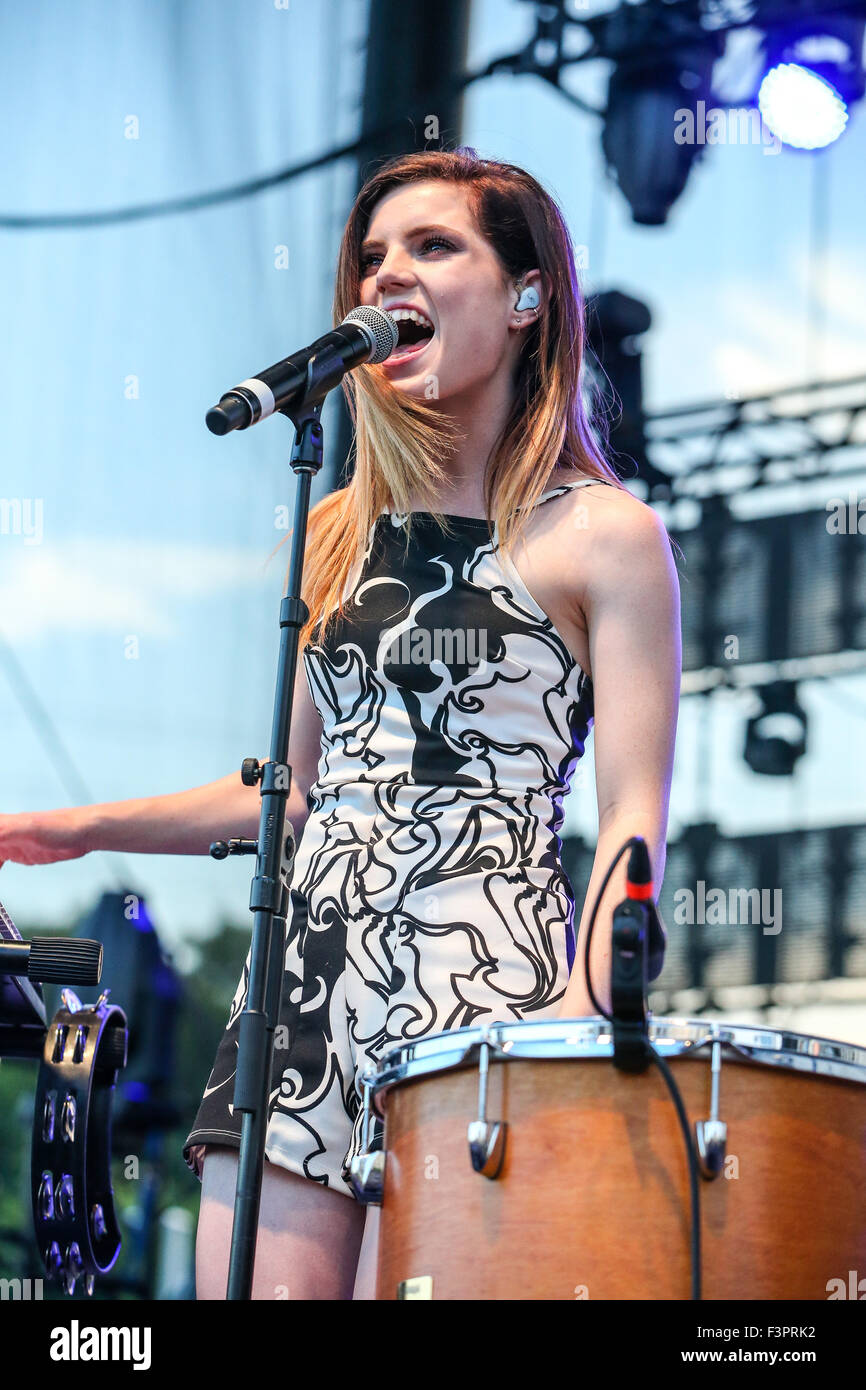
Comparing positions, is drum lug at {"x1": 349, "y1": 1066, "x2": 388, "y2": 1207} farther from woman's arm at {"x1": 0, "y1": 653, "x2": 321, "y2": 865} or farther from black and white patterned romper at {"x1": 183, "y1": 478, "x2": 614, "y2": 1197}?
woman's arm at {"x1": 0, "y1": 653, "x2": 321, "y2": 865}

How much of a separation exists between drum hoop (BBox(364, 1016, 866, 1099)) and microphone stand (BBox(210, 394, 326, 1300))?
7.3 inches

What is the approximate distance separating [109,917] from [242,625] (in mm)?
822

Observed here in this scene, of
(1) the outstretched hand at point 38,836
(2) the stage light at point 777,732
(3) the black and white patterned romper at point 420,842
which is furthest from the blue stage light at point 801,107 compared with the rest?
(1) the outstretched hand at point 38,836

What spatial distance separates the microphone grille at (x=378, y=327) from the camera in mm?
1820

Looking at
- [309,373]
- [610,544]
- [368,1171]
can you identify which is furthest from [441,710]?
[368,1171]

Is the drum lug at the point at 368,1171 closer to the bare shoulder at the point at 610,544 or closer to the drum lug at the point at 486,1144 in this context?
the drum lug at the point at 486,1144

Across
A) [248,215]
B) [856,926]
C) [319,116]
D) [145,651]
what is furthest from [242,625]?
[856,926]

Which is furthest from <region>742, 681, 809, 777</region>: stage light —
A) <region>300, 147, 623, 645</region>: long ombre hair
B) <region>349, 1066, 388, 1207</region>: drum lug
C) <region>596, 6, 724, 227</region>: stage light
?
<region>349, 1066, 388, 1207</region>: drum lug

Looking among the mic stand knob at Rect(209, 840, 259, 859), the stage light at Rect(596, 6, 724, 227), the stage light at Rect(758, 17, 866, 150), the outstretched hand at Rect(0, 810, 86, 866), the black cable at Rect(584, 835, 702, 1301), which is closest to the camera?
the black cable at Rect(584, 835, 702, 1301)

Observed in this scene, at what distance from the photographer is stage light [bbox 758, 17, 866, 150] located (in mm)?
3891

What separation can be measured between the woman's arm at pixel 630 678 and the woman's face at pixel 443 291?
0.31m

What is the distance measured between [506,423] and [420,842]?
63 cm

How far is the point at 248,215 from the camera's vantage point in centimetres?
414
